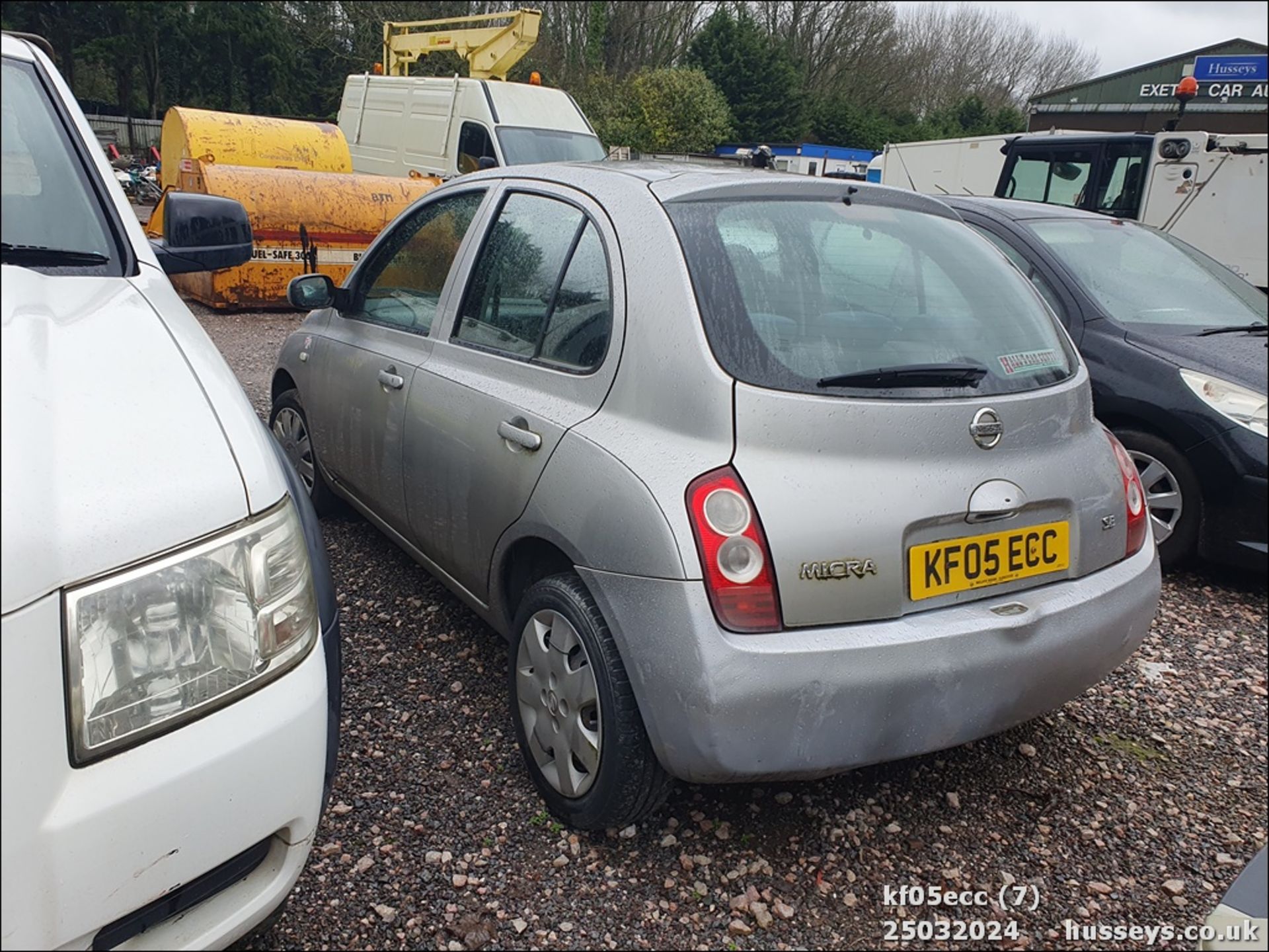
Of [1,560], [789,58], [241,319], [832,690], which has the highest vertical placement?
[789,58]

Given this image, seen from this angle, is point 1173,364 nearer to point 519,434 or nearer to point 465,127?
point 519,434

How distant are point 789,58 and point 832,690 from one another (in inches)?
1296

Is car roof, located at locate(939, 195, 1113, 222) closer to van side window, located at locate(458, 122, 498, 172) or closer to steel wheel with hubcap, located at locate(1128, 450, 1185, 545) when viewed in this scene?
steel wheel with hubcap, located at locate(1128, 450, 1185, 545)

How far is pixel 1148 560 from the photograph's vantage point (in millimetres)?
2385

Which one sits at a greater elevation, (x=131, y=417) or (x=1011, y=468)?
(x=131, y=417)

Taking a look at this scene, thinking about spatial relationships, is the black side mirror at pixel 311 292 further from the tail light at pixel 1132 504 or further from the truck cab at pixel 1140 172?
the truck cab at pixel 1140 172

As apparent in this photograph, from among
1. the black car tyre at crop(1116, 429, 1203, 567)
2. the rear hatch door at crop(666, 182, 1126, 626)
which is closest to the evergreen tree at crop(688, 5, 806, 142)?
the black car tyre at crop(1116, 429, 1203, 567)

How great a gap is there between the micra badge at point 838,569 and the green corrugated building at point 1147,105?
2.69m

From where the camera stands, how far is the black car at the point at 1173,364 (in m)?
3.43

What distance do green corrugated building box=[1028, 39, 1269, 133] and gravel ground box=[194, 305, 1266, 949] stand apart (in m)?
2.48

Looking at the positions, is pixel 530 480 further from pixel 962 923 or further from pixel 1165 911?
pixel 1165 911

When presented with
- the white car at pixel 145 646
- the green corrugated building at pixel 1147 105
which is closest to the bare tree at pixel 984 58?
the green corrugated building at pixel 1147 105

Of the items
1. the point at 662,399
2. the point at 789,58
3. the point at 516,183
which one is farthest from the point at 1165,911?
the point at 789,58

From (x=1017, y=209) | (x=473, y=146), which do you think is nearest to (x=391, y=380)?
(x=1017, y=209)
